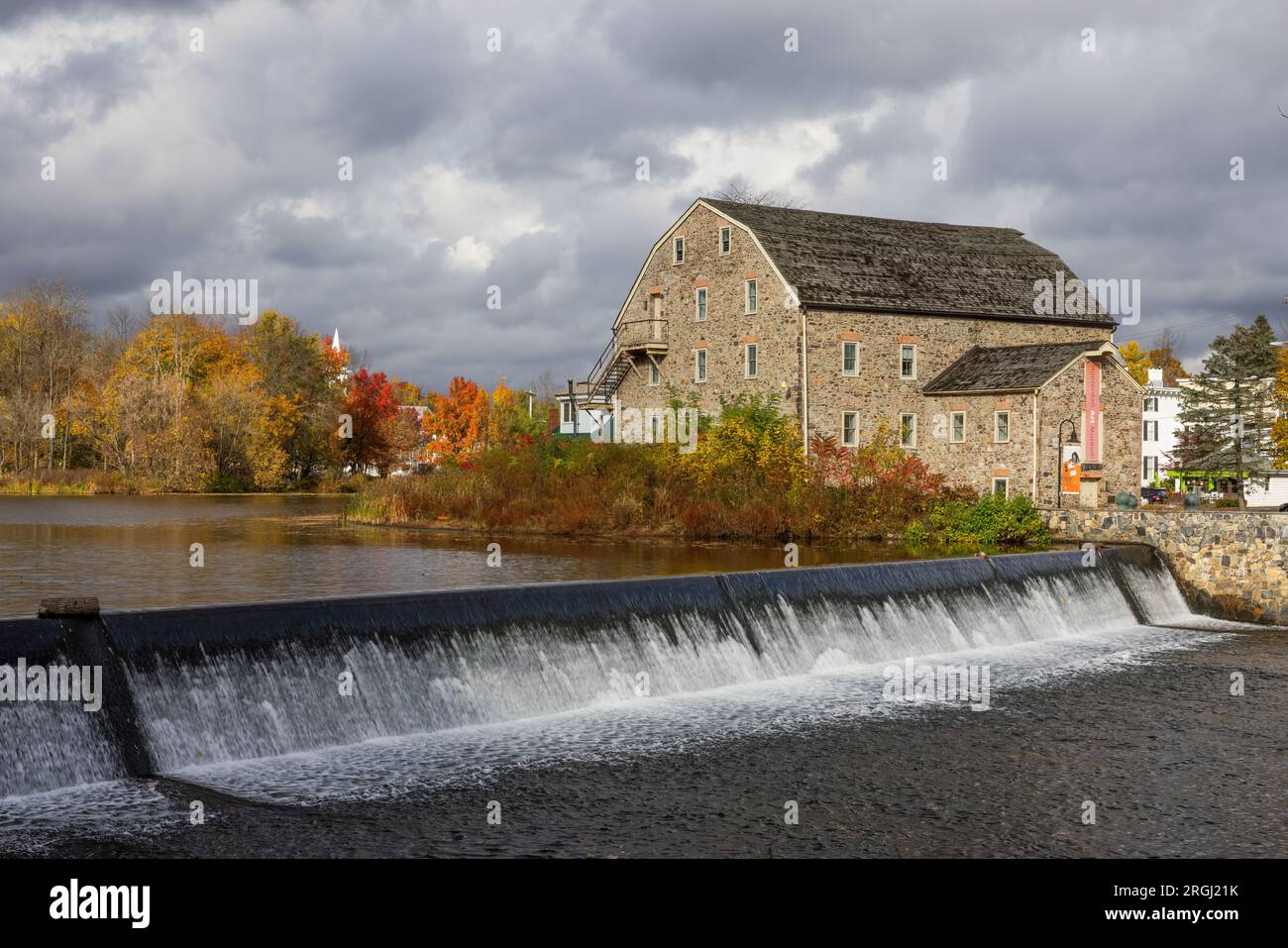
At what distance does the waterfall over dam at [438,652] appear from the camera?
10.8 metres

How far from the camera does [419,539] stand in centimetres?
3462

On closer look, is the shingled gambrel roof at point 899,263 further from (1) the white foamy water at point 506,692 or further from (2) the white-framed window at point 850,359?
(1) the white foamy water at point 506,692

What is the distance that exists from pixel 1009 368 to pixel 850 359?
18.6 feet

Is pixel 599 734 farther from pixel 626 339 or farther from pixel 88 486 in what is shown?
pixel 88 486

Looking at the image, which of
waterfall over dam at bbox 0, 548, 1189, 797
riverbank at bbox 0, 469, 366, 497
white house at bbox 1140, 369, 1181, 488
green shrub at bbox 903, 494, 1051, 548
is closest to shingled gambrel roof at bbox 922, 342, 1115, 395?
green shrub at bbox 903, 494, 1051, 548

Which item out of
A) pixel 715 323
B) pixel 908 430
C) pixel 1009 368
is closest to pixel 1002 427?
pixel 1009 368

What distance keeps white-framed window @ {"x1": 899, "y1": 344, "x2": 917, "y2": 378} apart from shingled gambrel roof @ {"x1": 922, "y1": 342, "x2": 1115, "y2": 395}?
0.85 metres

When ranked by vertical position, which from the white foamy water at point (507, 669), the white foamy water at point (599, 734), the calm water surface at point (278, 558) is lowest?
the white foamy water at point (599, 734)

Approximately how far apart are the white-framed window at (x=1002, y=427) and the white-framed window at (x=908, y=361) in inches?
176

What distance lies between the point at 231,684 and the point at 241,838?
2.88 metres

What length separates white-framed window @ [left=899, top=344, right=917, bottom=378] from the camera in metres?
46.2

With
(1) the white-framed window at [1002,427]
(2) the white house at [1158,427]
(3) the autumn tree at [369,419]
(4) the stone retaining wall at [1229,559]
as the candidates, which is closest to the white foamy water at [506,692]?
(4) the stone retaining wall at [1229,559]

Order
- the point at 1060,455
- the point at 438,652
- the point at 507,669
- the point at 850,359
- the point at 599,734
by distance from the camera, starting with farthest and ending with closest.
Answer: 1. the point at 850,359
2. the point at 1060,455
3. the point at 507,669
4. the point at 438,652
5. the point at 599,734

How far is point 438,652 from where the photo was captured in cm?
1347
